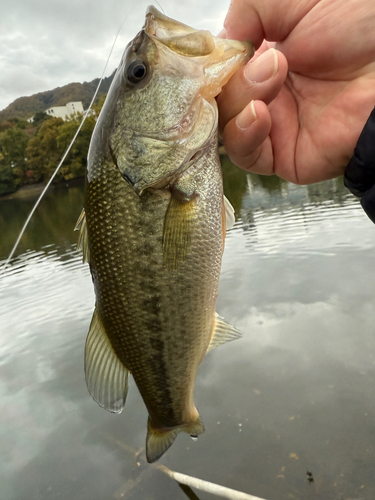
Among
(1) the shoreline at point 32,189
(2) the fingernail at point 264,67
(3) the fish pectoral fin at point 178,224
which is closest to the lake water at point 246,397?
(3) the fish pectoral fin at point 178,224

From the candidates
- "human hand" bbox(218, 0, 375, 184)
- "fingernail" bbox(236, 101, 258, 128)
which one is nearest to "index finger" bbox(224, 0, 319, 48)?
"human hand" bbox(218, 0, 375, 184)

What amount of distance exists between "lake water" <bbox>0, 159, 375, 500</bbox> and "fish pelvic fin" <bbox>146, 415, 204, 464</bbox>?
2961 mm

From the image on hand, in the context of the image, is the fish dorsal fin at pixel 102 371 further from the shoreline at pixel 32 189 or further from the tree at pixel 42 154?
the tree at pixel 42 154

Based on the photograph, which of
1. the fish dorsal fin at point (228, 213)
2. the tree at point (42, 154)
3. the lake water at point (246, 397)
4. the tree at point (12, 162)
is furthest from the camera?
the tree at point (12, 162)

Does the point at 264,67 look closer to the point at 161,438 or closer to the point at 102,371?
the point at 102,371

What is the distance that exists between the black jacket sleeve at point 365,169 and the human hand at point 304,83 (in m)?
0.13

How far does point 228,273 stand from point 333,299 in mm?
3420

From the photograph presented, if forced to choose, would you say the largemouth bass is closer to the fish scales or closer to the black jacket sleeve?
the fish scales

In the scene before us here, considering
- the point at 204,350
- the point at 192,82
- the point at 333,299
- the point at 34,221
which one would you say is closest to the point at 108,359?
the point at 204,350

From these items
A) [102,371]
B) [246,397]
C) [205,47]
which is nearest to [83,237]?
[102,371]

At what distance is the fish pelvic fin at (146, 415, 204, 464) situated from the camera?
2.35m

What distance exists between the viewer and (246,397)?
6.15 m

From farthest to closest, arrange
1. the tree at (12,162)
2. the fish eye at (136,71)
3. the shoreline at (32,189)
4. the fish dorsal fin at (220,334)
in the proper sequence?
the tree at (12,162), the shoreline at (32,189), the fish dorsal fin at (220,334), the fish eye at (136,71)

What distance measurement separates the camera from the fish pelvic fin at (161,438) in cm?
235
